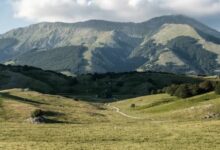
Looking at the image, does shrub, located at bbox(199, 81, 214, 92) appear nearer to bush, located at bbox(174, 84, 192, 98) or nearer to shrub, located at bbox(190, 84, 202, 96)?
shrub, located at bbox(190, 84, 202, 96)

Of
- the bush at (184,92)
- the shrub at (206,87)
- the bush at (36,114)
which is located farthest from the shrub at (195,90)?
the bush at (36,114)

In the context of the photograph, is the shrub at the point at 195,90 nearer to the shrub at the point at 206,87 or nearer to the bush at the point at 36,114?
the shrub at the point at 206,87

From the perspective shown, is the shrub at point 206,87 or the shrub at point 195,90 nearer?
the shrub at point 195,90

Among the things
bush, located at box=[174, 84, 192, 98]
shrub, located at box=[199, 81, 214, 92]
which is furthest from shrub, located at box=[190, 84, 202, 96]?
shrub, located at box=[199, 81, 214, 92]

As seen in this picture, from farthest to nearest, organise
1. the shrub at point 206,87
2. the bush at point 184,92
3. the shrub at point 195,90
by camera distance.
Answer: the shrub at point 206,87 → the shrub at point 195,90 → the bush at point 184,92

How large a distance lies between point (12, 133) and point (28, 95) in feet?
261

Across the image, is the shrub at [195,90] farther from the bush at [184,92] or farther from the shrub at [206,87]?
the shrub at [206,87]

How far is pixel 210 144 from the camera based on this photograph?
50.9m

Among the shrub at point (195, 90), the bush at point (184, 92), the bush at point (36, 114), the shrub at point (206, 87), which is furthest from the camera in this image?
the shrub at point (206, 87)

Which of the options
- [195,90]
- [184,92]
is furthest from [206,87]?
[184,92]

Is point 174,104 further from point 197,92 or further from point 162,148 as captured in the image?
point 162,148

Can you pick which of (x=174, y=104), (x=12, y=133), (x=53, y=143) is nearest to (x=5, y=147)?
(x=53, y=143)

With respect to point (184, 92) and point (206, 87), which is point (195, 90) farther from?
point (206, 87)

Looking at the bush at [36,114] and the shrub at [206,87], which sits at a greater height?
the shrub at [206,87]
